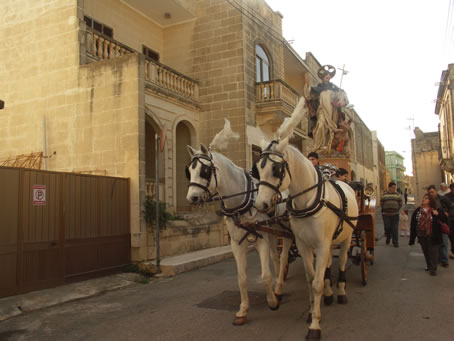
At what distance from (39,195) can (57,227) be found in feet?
2.38

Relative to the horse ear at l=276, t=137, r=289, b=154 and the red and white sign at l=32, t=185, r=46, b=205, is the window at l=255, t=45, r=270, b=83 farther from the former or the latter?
the horse ear at l=276, t=137, r=289, b=154

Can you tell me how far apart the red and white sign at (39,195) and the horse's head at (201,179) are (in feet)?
12.1

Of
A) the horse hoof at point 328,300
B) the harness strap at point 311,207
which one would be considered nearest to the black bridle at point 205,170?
the harness strap at point 311,207

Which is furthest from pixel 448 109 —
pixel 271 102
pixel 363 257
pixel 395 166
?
pixel 395 166

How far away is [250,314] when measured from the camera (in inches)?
207

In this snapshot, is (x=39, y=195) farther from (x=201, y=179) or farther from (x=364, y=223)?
(x=364, y=223)

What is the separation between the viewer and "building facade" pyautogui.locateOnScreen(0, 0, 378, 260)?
947cm

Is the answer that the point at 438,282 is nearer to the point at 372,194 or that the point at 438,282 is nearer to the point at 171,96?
the point at 372,194

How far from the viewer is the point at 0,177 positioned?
6.62m

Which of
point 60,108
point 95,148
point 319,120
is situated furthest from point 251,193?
point 60,108

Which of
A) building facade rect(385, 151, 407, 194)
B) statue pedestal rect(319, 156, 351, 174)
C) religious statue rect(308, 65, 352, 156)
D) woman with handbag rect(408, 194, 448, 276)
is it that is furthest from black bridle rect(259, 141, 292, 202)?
building facade rect(385, 151, 407, 194)

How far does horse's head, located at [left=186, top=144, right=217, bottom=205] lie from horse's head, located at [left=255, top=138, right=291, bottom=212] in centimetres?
98

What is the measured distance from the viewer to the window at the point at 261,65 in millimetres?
15441

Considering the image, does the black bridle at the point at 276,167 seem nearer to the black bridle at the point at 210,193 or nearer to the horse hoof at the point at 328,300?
the black bridle at the point at 210,193
